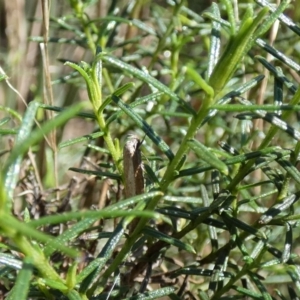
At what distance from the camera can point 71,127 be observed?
6.98ft

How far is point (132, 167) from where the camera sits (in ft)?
2.40

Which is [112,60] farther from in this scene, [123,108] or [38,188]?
[38,188]

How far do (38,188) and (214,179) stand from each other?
1.22ft

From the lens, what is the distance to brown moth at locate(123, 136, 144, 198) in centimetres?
73

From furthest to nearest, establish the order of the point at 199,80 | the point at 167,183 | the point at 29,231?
the point at 167,183
the point at 199,80
the point at 29,231

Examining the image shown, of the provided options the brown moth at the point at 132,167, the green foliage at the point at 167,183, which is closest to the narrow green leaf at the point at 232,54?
the green foliage at the point at 167,183

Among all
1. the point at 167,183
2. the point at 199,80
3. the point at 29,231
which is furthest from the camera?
the point at 167,183

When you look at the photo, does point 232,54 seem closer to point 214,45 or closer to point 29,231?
point 214,45

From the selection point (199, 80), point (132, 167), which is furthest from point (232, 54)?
point (132, 167)

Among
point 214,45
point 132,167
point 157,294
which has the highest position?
point 214,45

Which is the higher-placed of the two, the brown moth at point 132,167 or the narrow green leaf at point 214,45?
the narrow green leaf at point 214,45

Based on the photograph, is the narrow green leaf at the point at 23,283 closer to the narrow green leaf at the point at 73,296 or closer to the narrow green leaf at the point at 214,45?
the narrow green leaf at the point at 73,296

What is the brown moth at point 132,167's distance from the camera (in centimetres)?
73

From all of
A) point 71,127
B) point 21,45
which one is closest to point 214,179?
point 21,45
